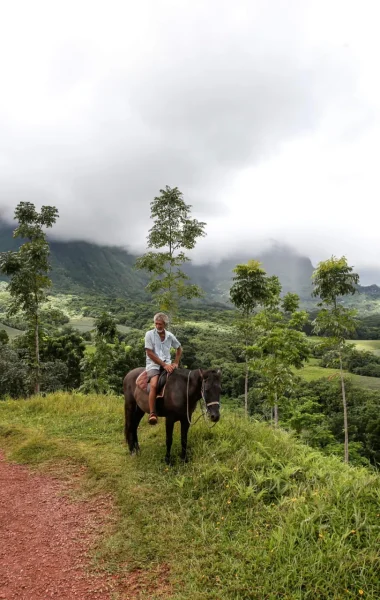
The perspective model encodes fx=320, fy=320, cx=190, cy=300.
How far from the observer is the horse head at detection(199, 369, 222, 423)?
5.55 metres

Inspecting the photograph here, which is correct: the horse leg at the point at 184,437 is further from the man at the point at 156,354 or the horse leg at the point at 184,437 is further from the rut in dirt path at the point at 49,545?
the rut in dirt path at the point at 49,545

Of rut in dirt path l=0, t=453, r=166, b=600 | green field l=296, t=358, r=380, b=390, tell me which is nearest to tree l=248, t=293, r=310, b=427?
rut in dirt path l=0, t=453, r=166, b=600

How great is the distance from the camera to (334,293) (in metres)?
21.0

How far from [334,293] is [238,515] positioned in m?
18.9

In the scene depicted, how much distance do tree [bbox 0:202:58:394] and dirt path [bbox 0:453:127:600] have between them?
11.7m

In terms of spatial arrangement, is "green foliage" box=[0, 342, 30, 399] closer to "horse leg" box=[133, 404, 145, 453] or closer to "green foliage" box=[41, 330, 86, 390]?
"green foliage" box=[41, 330, 86, 390]

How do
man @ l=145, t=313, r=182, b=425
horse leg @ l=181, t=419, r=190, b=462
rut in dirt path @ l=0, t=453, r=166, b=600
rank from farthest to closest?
man @ l=145, t=313, r=182, b=425, horse leg @ l=181, t=419, r=190, b=462, rut in dirt path @ l=0, t=453, r=166, b=600

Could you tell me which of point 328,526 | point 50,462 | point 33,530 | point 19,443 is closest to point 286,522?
point 328,526

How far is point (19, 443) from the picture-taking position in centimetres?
794

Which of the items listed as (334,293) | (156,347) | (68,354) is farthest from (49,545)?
(68,354)

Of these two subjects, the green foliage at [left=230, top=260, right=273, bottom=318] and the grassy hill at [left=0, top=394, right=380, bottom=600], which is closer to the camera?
the grassy hill at [left=0, top=394, right=380, bottom=600]

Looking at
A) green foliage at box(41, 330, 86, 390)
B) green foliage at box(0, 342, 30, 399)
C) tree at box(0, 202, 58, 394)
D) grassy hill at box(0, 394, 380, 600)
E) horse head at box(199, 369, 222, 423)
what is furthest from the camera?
green foliage at box(41, 330, 86, 390)

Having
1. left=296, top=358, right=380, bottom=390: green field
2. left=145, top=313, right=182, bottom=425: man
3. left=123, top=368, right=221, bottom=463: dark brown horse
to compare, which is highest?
left=145, top=313, right=182, bottom=425: man

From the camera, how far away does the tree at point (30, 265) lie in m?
15.9
